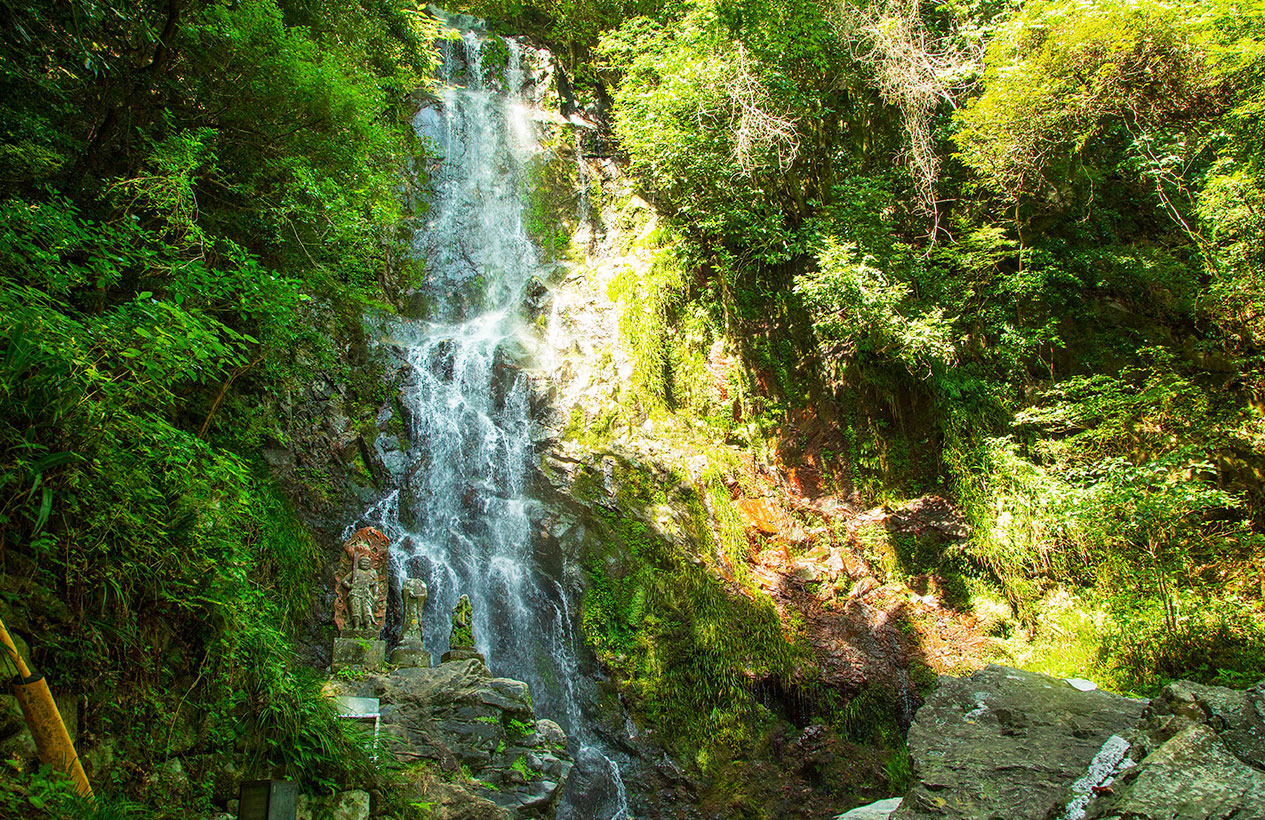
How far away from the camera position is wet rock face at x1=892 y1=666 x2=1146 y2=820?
148 inches

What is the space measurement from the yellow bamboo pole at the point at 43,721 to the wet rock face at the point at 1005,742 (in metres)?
4.14

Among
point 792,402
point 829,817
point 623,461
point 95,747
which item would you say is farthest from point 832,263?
point 95,747

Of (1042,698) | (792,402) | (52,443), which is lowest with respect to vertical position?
(1042,698)

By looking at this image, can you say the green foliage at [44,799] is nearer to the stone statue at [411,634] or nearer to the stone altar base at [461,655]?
the stone statue at [411,634]

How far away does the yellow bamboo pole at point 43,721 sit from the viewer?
2.38 metres

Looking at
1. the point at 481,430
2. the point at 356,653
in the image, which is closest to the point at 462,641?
the point at 356,653

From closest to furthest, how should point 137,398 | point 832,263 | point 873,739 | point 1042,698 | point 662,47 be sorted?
point 137,398 < point 1042,698 < point 873,739 < point 832,263 < point 662,47

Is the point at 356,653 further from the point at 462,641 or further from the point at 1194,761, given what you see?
the point at 1194,761

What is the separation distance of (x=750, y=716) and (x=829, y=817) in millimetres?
1378

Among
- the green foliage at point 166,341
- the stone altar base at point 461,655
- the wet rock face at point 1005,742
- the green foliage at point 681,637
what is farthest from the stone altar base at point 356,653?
the wet rock face at point 1005,742

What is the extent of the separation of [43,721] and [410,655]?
156 inches

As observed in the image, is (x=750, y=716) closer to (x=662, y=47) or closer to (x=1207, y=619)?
(x=1207, y=619)

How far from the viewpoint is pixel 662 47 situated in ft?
40.1

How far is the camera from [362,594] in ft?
22.0
